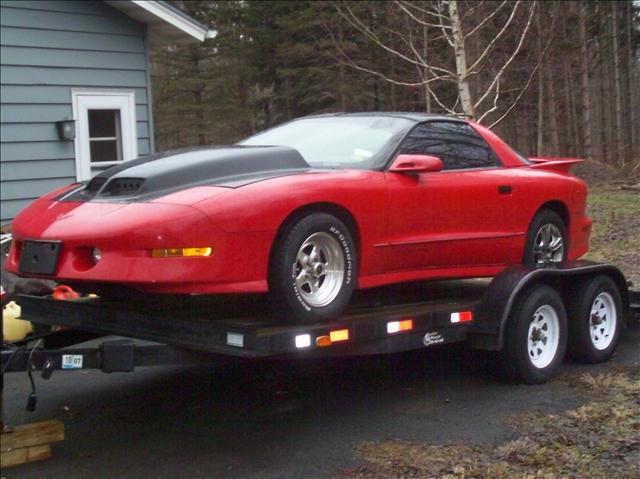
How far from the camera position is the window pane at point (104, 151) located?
1139cm

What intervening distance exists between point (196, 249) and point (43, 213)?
43.1 inches

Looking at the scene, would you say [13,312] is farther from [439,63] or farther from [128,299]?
[439,63]

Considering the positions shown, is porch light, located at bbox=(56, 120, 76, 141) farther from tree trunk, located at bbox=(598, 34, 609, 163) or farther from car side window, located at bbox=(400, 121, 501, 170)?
tree trunk, located at bbox=(598, 34, 609, 163)

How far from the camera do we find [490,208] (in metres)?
6.12

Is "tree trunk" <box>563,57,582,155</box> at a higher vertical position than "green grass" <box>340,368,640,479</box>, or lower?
higher

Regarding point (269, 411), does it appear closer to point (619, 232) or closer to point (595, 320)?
point (595, 320)

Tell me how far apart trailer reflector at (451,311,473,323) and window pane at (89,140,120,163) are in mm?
6983

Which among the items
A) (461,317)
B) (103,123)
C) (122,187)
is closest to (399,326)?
(461,317)

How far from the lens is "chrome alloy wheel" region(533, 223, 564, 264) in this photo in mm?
6637

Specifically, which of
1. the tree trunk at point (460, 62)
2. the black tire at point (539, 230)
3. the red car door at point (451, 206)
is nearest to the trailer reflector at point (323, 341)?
the red car door at point (451, 206)

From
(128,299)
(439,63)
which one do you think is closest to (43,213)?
(128,299)

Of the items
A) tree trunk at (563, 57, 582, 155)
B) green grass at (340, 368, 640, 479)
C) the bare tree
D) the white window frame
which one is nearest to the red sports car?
green grass at (340, 368, 640, 479)

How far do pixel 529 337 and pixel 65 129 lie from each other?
6864mm

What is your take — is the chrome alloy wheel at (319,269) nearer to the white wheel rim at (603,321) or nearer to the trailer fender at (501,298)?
the trailer fender at (501,298)
